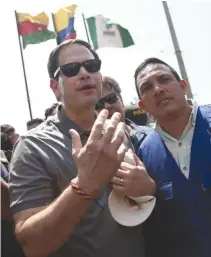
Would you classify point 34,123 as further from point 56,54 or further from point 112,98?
point 56,54

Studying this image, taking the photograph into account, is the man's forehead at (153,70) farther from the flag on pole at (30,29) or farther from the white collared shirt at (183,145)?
the flag on pole at (30,29)

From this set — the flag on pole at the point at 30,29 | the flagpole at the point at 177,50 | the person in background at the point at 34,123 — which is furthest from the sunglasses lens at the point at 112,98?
the flag on pole at the point at 30,29

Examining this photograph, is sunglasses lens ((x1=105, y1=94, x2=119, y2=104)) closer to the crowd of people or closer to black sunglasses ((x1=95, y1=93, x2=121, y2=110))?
black sunglasses ((x1=95, y1=93, x2=121, y2=110))

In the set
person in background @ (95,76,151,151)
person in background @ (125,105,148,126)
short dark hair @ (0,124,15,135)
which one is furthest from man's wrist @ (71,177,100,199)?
short dark hair @ (0,124,15,135)

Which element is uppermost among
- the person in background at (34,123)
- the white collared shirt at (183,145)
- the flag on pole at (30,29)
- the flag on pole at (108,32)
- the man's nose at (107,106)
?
the flag on pole at (30,29)

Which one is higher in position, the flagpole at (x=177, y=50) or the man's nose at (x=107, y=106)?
the flagpole at (x=177, y=50)

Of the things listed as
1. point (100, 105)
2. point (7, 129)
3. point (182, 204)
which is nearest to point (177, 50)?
point (7, 129)

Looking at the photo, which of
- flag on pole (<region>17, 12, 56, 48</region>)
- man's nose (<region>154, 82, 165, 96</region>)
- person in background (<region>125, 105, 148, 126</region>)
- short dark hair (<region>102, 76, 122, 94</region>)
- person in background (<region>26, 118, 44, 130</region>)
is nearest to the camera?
man's nose (<region>154, 82, 165, 96</region>)

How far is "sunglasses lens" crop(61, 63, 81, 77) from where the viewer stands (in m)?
1.75

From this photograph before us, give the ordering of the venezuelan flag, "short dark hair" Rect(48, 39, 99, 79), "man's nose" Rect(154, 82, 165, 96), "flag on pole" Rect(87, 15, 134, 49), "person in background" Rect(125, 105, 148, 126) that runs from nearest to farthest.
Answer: "man's nose" Rect(154, 82, 165, 96) → "short dark hair" Rect(48, 39, 99, 79) → "person in background" Rect(125, 105, 148, 126) → the venezuelan flag → "flag on pole" Rect(87, 15, 134, 49)

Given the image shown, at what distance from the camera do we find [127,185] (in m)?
1.25

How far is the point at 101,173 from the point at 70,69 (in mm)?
846

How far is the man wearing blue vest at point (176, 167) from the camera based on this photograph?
147cm

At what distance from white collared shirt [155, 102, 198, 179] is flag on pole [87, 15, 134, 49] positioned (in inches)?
357
